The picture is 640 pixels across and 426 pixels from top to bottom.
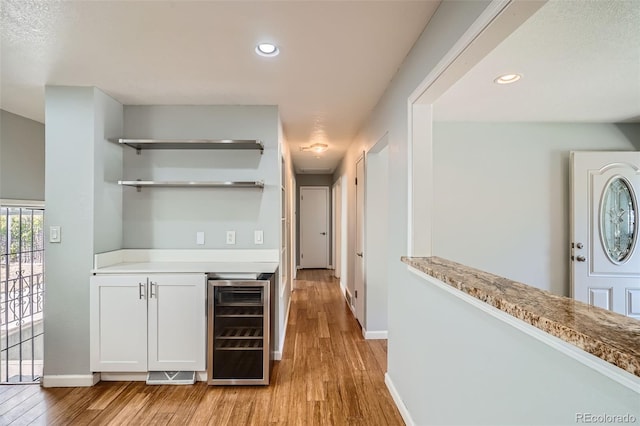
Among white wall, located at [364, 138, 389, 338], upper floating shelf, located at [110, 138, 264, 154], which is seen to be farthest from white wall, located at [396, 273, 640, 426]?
upper floating shelf, located at [110, 138, 264, 154]

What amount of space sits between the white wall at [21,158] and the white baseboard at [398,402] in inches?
157

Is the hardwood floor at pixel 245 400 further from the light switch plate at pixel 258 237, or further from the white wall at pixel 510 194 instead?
the white wall at pixel 510 194

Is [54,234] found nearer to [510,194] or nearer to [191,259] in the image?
[191,259]

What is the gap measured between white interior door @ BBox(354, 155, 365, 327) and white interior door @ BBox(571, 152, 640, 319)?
83.1 inches

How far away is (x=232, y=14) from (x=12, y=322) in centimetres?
382

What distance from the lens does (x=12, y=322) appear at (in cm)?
313

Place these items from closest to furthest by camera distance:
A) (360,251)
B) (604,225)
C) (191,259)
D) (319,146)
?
(191,259)
(604,225)
(360,251)
(319,146)

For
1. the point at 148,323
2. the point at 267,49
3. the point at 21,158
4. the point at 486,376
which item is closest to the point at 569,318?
the point at 486,376

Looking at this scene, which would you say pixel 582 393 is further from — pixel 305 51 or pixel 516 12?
pixel 305 51

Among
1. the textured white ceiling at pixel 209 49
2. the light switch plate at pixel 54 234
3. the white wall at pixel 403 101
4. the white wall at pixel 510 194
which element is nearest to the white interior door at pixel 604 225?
the white wall at pixel 510 194

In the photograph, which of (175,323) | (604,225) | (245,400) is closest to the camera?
(245,400)

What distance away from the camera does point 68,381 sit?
2.40 m

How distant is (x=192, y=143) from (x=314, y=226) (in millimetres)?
5066

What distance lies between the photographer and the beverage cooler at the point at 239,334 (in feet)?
7.75
